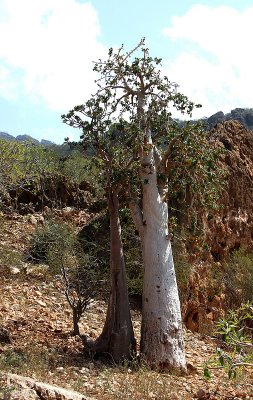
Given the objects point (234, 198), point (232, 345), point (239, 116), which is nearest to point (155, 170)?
point (232, 345)

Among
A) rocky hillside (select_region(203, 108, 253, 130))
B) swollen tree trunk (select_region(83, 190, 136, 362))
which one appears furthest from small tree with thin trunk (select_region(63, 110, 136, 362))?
rocky hillside (select_region(203, 108, 253, 130))

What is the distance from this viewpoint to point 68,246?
8430 millimetres

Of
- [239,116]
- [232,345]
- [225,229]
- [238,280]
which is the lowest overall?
[232,345]

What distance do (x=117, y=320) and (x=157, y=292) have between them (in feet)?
2.04

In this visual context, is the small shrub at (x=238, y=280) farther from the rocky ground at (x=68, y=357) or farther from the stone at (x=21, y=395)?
the stone at (x=21, y=395)

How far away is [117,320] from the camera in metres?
6.01

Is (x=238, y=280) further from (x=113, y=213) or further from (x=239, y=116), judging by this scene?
(x=239, y=116)

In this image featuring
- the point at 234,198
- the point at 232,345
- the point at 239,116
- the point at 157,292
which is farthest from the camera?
the point at 239,116

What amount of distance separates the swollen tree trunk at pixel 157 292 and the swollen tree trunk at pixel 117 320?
0.20m

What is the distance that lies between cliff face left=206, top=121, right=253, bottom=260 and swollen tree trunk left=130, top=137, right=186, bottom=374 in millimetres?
4677

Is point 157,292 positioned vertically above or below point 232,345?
above

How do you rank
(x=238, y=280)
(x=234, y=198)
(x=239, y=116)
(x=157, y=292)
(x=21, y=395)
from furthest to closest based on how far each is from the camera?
1. (x=239, y=116)
2. (x=234, y=198)
3. (x=238, y=280)
4. (x=157, y=292)
5. (x=21, y=395)

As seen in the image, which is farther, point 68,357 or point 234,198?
point 234,198

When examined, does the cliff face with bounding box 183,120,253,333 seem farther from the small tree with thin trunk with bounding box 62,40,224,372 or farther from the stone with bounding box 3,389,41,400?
the stone with bounding box 3,389,41,400
